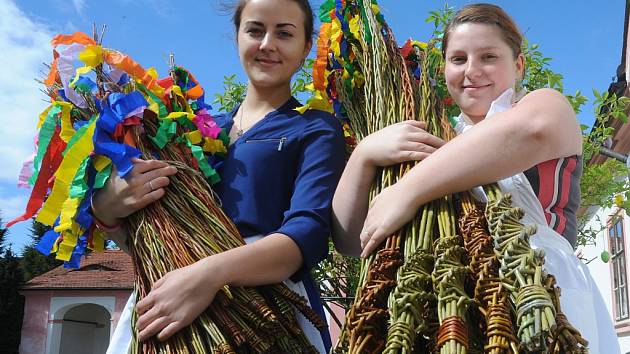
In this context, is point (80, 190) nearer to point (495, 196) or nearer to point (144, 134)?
point (144, 134)

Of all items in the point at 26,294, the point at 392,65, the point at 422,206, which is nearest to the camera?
the point at 422,206

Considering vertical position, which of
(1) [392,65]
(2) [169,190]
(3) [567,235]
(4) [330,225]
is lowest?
(3) [567,235]

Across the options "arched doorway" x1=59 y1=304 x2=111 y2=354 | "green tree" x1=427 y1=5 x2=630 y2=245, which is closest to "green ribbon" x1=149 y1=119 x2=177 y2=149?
"green tree" x1=427 y1=5 x2=630 y2=245

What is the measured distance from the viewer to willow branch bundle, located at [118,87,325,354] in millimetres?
1245

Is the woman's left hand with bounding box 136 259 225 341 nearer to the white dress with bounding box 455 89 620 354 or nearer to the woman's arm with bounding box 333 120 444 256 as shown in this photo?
the woman's arm with bounding box 333 120 444 256

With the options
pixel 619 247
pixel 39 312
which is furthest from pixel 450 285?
pixel 39 312

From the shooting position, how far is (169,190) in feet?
4.83

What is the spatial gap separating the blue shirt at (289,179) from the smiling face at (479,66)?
33 centimetres

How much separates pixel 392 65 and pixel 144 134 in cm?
62

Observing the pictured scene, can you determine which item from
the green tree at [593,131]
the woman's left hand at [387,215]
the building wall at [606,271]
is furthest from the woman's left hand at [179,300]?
the building wall at [606,271]

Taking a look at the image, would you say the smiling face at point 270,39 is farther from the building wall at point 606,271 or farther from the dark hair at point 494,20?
the building wall at point 606,271

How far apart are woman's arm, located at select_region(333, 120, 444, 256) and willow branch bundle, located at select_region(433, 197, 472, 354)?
0.15 m

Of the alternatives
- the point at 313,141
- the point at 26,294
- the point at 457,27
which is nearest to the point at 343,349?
the point at 313,141

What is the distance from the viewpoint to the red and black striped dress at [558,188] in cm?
118
